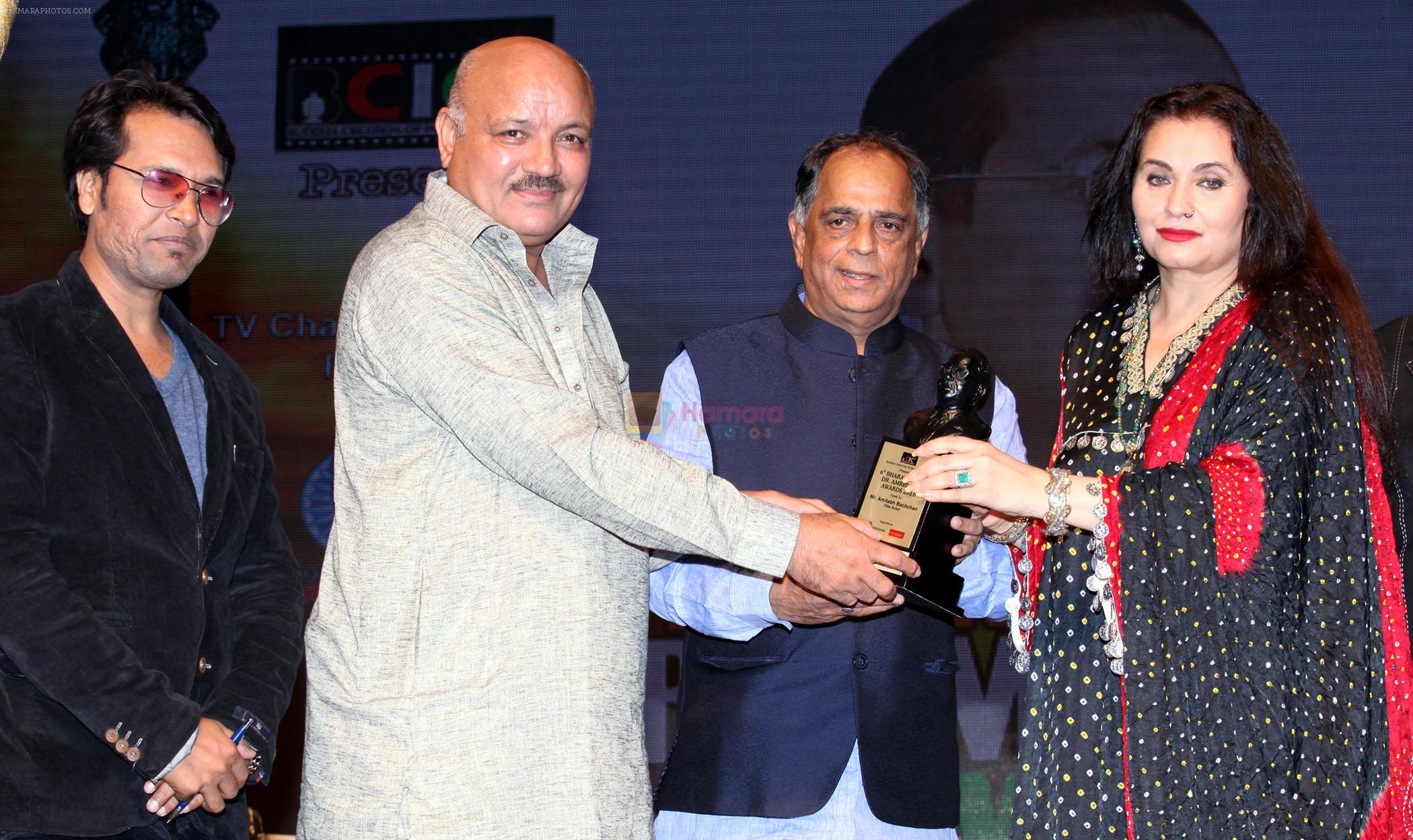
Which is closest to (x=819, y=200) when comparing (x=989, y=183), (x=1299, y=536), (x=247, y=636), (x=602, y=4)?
(x=1299, y=536)

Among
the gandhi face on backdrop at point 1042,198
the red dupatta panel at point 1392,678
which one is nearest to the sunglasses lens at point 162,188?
the red dupatta panel at point 1392,678

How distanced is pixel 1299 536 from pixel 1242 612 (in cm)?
15

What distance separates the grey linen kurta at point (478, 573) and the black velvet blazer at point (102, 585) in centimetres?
30

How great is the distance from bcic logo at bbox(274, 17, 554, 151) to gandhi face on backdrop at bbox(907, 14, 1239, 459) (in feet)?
5.91

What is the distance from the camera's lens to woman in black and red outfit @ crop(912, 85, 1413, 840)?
1.89 meters

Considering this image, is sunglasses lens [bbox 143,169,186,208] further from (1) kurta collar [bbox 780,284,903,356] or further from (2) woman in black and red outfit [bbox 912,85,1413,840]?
→ (2) woman in black and red outfit [bbox 912,85,1413,840]

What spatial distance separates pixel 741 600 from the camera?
7.98 feet

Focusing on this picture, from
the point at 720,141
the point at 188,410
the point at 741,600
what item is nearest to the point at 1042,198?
the point at 720,141

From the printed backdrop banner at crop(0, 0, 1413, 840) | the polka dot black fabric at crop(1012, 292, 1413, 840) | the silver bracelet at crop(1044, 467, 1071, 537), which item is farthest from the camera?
the printed backdrop banner at crop(0, 0, 1413, 840)

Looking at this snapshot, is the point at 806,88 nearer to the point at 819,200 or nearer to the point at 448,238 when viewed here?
the point at 819,200

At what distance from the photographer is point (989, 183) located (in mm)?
4637

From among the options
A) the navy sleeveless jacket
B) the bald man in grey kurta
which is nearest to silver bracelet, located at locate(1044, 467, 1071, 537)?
the bald man in grey kurta

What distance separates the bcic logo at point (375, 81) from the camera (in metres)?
4.91

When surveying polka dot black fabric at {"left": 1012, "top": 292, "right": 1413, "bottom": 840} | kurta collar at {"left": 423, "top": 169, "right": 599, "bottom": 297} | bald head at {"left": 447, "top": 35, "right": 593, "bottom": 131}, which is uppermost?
bald head at {"left": 447, "top": 35, "right": 593, "bottom": 131}
